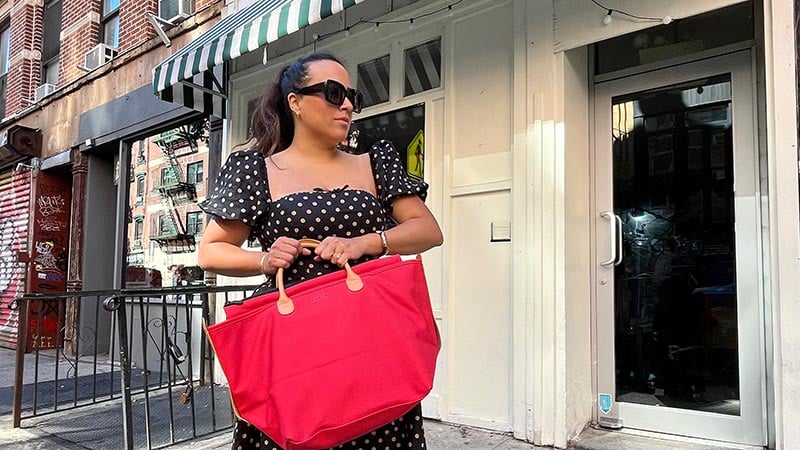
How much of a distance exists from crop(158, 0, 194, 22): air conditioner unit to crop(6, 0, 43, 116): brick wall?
4.49 metres

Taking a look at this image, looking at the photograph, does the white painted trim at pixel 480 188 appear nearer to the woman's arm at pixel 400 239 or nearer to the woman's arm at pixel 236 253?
the woman's arm at pixel 400 239

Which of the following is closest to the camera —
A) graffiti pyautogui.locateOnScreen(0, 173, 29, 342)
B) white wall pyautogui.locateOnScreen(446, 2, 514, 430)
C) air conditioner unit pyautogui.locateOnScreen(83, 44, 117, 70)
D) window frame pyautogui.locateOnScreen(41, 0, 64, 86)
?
white wall pyautogui.locateOnScreen(446, 2, 514, 430)

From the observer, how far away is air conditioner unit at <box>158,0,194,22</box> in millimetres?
6648

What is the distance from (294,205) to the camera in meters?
1.50

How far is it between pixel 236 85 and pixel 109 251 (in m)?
4.12

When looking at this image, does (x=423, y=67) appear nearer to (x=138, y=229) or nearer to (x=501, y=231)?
(x=501, y=231)

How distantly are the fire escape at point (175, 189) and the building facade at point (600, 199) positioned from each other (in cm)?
A: 219

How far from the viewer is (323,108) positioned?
5.17 ft

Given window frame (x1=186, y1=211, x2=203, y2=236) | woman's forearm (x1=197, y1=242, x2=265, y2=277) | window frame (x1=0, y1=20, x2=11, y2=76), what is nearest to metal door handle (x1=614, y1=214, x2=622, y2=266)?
woman's forearm (x1=197, y1=242, x2=265, y2=277)

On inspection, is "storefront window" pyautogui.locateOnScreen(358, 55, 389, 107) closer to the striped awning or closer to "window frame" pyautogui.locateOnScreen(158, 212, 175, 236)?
the striped awning

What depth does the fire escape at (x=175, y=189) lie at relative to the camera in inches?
263

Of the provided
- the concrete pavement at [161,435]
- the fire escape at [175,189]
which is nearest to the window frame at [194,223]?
the fire escape at [175,189]

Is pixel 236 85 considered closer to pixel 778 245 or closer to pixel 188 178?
pixel 188 178

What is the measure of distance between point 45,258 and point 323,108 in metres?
9.19
